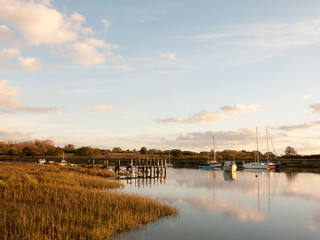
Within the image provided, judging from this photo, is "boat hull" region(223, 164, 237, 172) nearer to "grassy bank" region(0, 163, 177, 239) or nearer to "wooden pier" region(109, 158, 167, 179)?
"wooden pier" region(109, 158, 167, 179)

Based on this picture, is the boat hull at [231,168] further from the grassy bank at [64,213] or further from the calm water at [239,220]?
the grassy bank at [64,213]

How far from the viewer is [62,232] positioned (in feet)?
41.0

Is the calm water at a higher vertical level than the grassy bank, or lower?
lower

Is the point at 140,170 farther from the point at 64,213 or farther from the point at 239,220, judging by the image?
the point at 64,213

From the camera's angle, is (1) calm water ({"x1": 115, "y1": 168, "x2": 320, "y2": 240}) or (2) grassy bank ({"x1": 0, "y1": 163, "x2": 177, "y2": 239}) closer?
(2) grassy bank ({"x1": 0, "y1": 163, "x2": 177, "y2": 239})

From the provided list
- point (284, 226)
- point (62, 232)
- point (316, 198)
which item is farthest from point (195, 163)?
point (62, 232)

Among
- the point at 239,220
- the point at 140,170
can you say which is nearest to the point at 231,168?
the point at 140,170

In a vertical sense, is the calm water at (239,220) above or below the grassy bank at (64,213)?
below

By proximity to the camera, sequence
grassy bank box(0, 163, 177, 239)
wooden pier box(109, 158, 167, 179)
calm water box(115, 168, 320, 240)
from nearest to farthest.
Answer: grassy bank box(0, 163, 177, 239) → calm water box(115, 168, 320, 240) → wooden pier box(109, 158, 167, 179)

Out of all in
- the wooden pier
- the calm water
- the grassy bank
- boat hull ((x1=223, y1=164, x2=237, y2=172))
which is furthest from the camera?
boat hull ((x1=223, y1=164, x2=237, y2=172))

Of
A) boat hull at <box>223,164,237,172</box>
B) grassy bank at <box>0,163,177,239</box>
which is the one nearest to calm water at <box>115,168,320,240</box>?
grassy bank at <box>0,163,177,239</box>

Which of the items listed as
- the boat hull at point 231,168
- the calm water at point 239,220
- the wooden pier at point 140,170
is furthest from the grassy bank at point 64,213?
the boat hull at point 231,168

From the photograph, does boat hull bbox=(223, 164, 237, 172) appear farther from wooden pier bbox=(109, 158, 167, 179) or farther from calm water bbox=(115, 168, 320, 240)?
calm water bbox=(115, 168, 320, 240)

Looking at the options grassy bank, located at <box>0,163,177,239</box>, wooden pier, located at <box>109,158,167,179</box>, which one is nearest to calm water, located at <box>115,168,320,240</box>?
grassy bank, located at <box>0,163,177,239</box>
